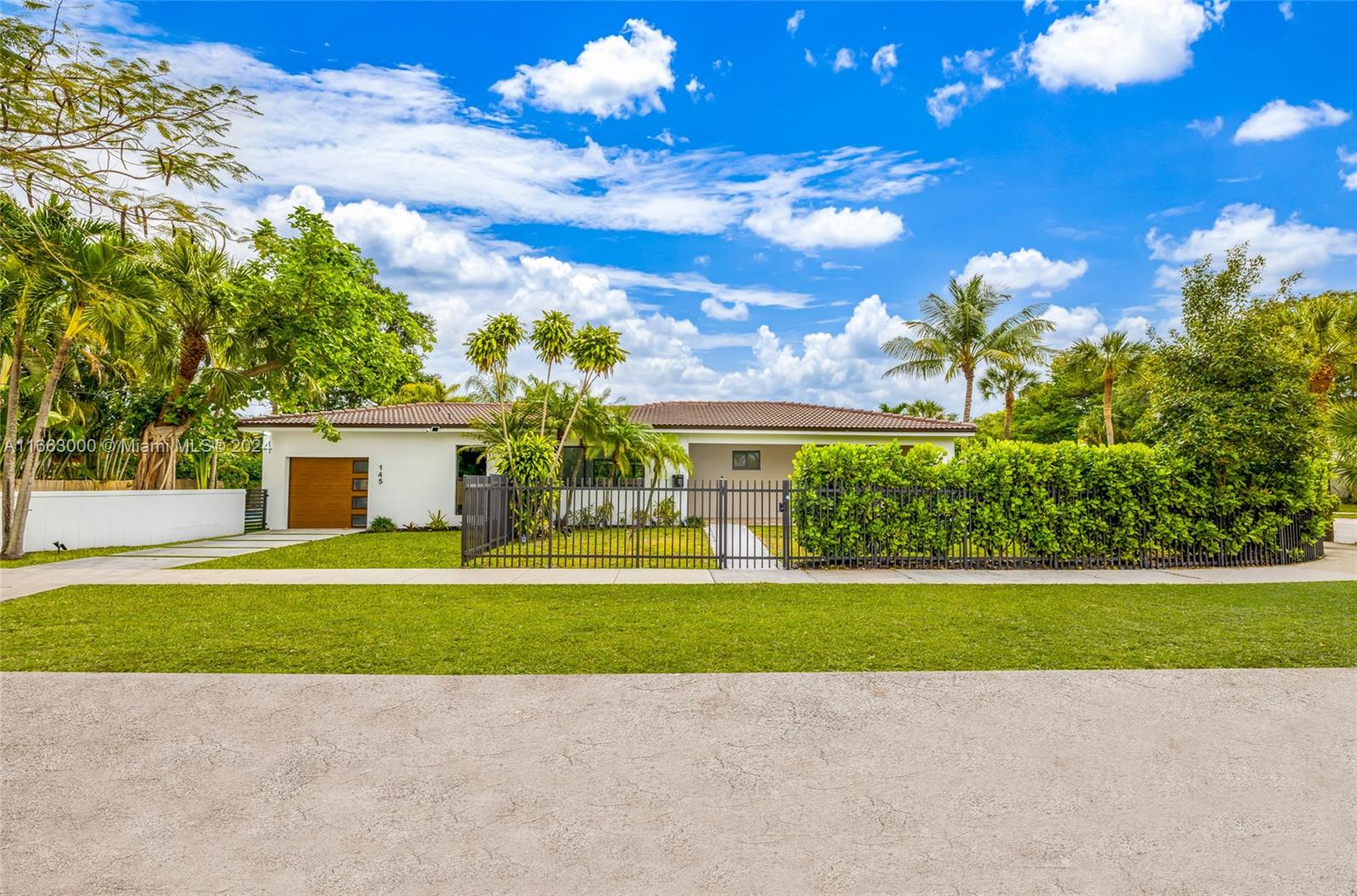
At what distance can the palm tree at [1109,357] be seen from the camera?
1255 inches

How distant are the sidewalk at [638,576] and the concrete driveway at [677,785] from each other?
199 inches

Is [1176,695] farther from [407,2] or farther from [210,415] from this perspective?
[210,415]

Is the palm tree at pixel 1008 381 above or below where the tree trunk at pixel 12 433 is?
above

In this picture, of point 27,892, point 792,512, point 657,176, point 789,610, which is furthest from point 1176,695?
point 657,176

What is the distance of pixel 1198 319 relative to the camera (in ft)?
41.8

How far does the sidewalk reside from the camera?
10.4 m

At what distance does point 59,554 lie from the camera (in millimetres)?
13750

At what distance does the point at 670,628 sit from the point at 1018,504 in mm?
7398

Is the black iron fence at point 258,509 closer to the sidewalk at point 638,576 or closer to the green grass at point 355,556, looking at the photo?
the green grass at point 355,556

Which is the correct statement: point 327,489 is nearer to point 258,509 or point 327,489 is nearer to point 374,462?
point 374,462

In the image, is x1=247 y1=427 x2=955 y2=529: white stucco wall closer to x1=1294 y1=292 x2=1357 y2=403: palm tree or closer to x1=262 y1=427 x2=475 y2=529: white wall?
x1=262 y1=427 x2=475 y2=529: white wall

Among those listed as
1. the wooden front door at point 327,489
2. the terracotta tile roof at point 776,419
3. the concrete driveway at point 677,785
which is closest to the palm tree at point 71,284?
the concrete driveway at point 677,785

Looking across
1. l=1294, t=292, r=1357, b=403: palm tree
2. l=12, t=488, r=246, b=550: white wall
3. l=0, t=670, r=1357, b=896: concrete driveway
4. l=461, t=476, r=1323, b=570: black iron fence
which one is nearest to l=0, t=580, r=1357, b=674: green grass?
l=0, t=670, r=1357, b=896: concrete driveway

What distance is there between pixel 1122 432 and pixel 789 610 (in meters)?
33.4
